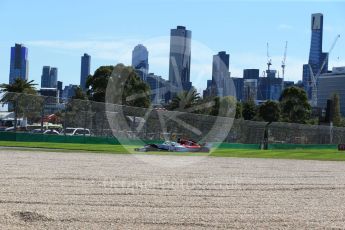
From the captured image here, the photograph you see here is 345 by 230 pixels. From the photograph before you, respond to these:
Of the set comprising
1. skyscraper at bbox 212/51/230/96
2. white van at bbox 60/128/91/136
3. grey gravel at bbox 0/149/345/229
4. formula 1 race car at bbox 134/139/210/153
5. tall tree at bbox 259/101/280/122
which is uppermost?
tall tree at bbox 259/101/280/122

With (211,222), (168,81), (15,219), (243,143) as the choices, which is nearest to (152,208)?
(211,222)

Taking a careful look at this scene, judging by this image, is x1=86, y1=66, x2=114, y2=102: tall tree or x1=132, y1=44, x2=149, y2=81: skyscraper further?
x1=86, y1=66, x2=114, y2=102: tall tree

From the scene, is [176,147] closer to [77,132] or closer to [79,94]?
[77,132]

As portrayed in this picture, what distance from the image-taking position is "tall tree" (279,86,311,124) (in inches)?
4771

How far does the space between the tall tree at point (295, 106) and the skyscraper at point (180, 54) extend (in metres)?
89.4

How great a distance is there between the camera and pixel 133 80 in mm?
91625

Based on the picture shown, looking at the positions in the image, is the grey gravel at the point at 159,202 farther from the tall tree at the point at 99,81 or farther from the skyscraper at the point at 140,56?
the tall tree at the point at 99,81

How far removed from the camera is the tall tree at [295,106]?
121m

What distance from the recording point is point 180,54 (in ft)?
97.6

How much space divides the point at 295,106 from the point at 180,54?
9590cm

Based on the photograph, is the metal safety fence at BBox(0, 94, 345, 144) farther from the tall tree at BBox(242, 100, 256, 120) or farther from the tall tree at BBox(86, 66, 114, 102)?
the tall tree at BBox(242, 100, 256, 120)

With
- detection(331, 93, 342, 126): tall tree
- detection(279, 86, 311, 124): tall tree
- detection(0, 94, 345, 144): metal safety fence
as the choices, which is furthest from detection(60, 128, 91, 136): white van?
detection(331, 93, 342, 126): tall tree

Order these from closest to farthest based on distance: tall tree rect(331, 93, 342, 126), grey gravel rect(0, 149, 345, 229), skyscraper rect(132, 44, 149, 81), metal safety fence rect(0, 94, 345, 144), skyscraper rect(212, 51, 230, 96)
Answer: grey gravel rect(0, 149, 345, 229)
skyscraper rect(132, 44, 149, 81)
skyscraper rect(212, 51, 230, 96)
metal safety fence rect(0, 94, 345, 144)
tall tree rect(331, 93, 342, 126)

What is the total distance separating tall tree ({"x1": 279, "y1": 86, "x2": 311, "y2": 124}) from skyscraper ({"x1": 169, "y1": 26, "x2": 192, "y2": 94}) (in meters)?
89.4
